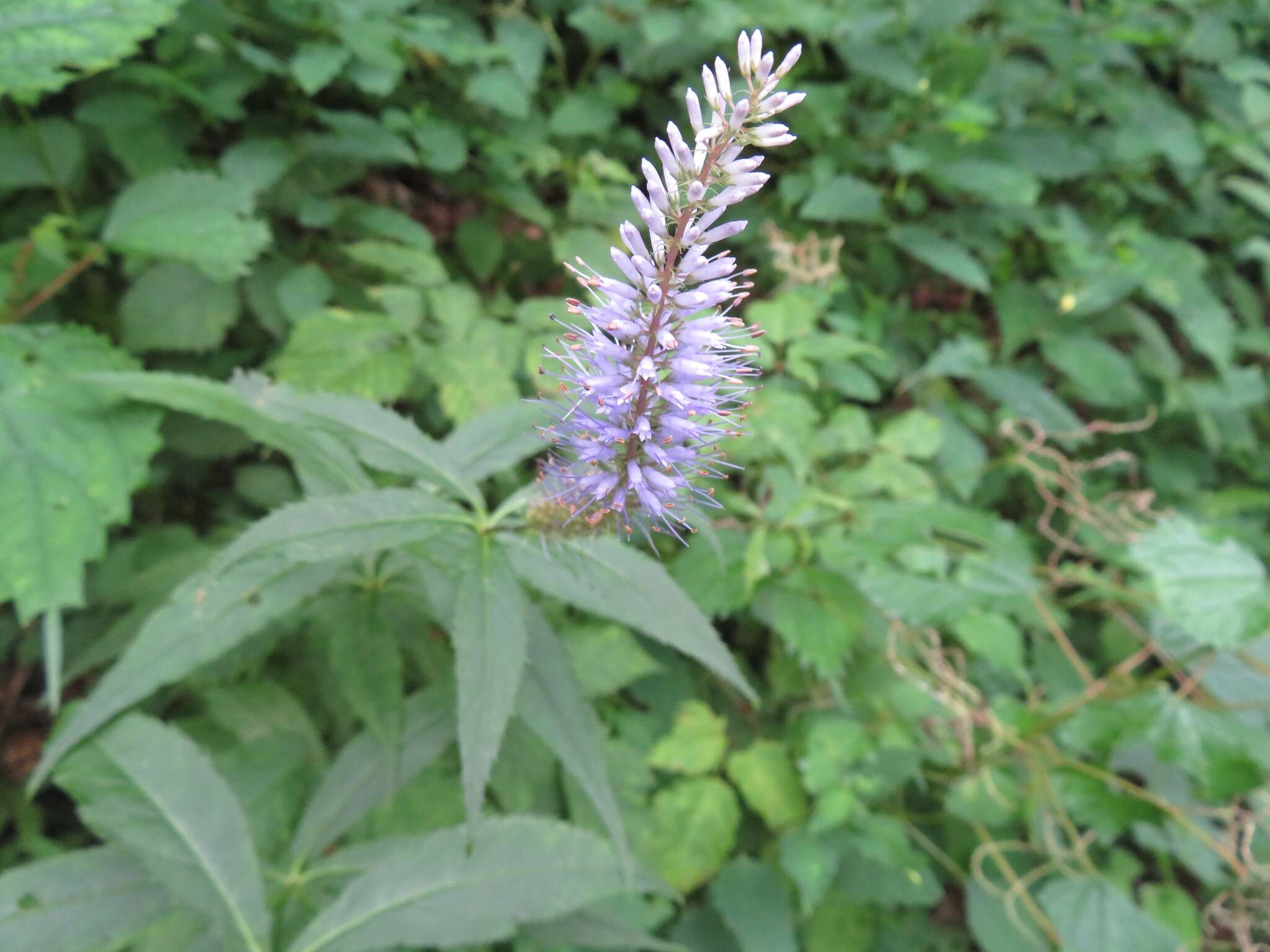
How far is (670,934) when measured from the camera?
231cm

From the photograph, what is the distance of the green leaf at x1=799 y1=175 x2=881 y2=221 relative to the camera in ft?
10.0

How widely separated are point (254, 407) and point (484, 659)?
2.43ft

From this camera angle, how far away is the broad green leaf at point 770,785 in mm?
2285

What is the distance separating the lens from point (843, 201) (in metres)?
3.11

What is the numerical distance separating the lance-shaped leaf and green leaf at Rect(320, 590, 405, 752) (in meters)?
0.32

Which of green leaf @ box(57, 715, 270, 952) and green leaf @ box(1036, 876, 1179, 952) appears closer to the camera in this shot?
green leaf @ box(57, 715, 270, 952)

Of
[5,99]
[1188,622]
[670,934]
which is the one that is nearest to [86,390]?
[5,99]

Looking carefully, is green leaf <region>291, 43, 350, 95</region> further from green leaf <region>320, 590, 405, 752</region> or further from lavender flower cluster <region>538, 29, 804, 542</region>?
green leaf <region>320, 590, 405, 752</region>

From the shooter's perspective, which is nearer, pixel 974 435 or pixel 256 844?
pixel 256 844

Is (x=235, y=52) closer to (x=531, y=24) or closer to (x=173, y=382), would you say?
(x=531, y=24)

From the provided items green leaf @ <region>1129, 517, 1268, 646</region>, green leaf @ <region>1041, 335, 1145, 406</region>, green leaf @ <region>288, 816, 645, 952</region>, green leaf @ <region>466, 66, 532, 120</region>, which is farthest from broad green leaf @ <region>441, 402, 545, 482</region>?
green leaf @ <region>1041, 335, 1145, 406</region>

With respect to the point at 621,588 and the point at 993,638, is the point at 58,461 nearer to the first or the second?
the point at 621,588

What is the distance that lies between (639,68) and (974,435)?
209cm

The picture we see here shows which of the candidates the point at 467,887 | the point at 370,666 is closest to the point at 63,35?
the point at 370,666
